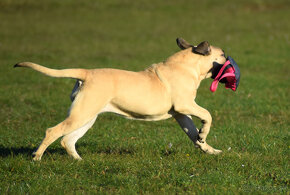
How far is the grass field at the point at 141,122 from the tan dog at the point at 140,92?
0.52 m

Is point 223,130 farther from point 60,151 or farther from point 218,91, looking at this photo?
point 218,91

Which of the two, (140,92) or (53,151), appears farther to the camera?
(53,151)

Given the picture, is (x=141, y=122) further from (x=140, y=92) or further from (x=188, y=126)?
(x=140, y=92)

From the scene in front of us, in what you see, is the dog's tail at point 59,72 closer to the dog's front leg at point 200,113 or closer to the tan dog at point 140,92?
the tan dog at point 140,92

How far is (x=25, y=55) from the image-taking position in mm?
18922

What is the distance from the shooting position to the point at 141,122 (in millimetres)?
10258

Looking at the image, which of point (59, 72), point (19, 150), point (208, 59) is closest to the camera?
point (59, 72)

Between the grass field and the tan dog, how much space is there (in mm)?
518

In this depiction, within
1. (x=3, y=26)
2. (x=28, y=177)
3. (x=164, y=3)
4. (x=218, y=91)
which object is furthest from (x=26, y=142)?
(x=164, y=3)

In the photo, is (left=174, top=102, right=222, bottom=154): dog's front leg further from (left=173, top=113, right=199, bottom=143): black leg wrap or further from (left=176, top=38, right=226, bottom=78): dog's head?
(left=176, top=38, right=226, bottom=78): dog's head

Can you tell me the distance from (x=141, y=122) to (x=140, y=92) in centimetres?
330

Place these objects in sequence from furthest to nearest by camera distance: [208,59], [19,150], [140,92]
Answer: [19,150] → [208,59] → [140,92]

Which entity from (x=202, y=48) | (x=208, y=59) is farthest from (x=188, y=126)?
(x=202, y=48)

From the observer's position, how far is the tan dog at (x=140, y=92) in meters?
6.65
